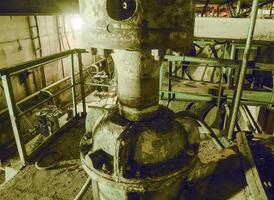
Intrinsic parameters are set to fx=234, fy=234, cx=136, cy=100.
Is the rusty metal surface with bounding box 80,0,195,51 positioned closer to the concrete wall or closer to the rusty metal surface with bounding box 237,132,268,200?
the rusty metal surface with bounding box 237,132,268,200

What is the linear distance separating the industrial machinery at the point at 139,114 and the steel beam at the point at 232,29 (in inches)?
103

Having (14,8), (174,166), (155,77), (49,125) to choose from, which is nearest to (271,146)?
(174,166)

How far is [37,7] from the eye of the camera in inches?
128

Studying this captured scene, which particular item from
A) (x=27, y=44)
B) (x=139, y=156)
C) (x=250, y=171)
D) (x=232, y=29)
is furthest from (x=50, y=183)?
(x=27, y=44)

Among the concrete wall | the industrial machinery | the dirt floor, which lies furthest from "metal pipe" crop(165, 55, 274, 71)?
the concrete wall

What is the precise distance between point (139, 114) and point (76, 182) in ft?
4.27

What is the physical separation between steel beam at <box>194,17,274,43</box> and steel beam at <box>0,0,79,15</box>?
2.26 m

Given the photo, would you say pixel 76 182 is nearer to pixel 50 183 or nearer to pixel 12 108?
pixel 50 183

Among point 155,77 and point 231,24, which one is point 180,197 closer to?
point 155,77

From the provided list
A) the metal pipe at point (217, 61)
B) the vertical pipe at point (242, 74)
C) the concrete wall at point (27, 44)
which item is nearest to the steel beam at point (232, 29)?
the metal pipe at point (217, 61)

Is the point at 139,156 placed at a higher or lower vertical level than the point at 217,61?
lower

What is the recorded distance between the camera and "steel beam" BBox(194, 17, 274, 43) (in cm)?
373

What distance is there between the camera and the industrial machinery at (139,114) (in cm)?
129

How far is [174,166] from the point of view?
1586 millimetres
